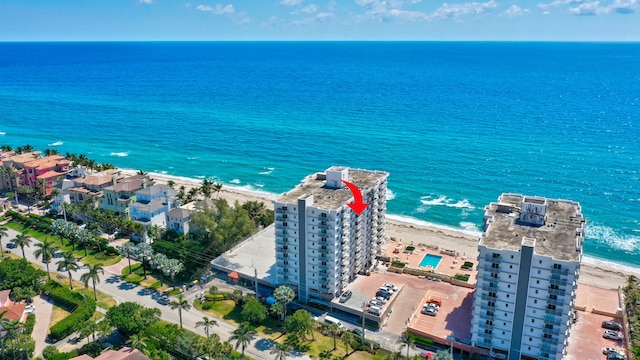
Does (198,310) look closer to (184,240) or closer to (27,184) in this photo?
(184,240)

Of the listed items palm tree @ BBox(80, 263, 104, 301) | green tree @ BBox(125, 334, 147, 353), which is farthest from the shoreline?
green tree @ BBox(125, 334, 147, 353)

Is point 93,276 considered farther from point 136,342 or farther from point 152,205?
point 152,205

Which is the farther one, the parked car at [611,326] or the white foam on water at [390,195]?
the white foam on water at [390,195]

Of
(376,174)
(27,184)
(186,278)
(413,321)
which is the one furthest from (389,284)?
(27,184)

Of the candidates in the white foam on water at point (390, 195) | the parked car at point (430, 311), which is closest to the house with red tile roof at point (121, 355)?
the parked car at point (430, 311)

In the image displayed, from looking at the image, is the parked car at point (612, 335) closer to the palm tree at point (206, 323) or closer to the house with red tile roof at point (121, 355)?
the palm tree at point (206, 323)

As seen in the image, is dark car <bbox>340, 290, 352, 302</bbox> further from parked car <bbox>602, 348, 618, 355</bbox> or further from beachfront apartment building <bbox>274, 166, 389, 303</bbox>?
parked car <bbox>602, 348, 618, 355</bbox>
